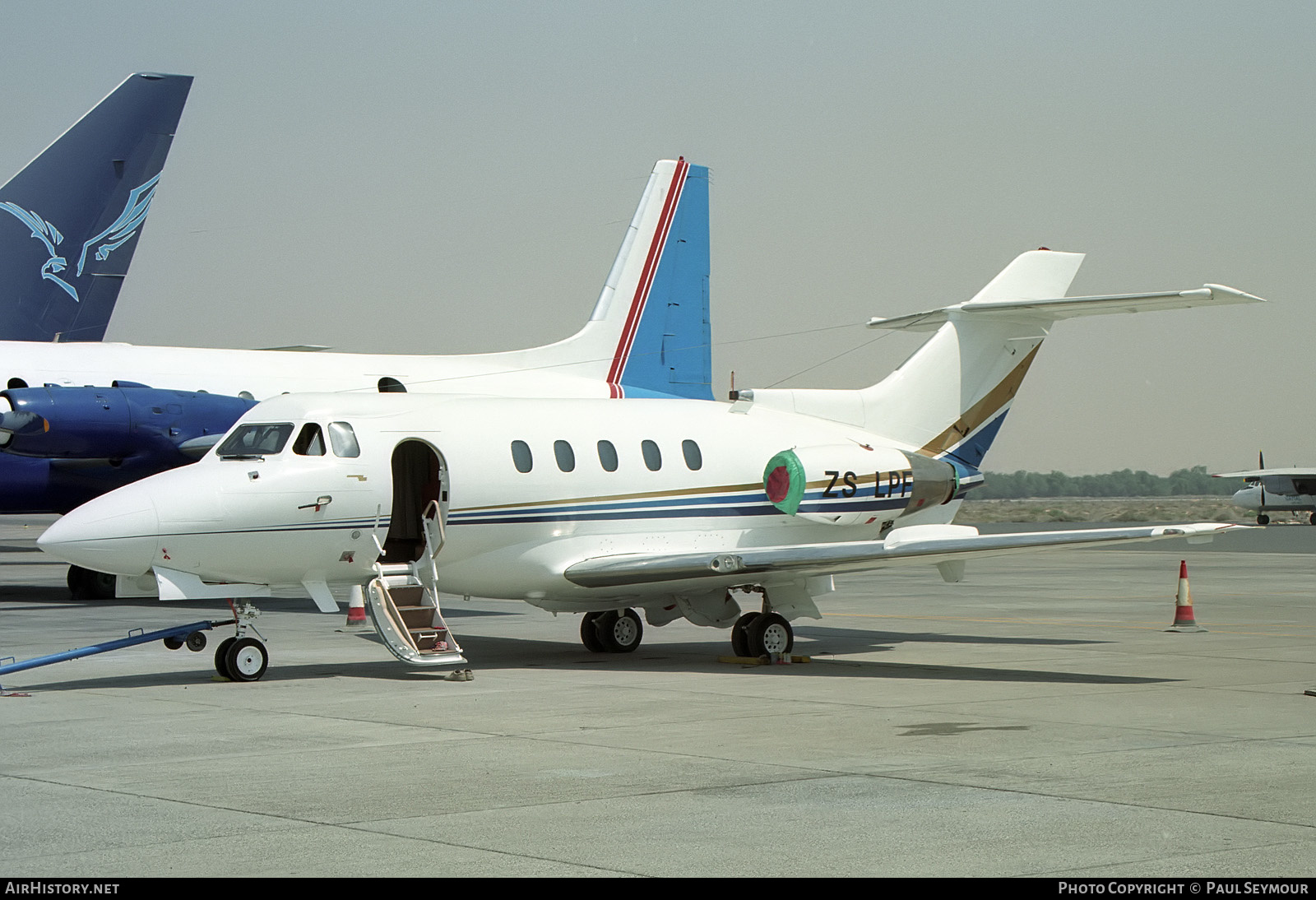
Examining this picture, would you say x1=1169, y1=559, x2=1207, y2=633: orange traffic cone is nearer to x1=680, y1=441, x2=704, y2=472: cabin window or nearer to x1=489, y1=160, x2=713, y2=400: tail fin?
x1=680, y1=441, x2=704, y2=472: cabin window

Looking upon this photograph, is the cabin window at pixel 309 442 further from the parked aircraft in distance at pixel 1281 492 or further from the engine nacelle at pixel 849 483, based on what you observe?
the parked aircraft in distance at pixel 1281 492

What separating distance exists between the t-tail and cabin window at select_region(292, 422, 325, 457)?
592cm

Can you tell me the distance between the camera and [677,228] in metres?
30.2

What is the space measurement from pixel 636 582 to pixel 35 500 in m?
13.0

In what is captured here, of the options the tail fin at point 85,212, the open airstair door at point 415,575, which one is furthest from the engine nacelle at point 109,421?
the open airstair door at point 415,575

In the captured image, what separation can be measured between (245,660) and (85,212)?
17.6 m

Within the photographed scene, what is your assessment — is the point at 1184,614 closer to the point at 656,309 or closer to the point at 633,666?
the point at 633,666

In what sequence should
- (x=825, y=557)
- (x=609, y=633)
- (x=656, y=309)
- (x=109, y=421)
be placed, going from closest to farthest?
(x=825, y=557) < (x=609, y=633) < (x=109, y=421) < (x=656, y=309)

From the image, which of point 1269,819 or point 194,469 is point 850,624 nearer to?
point 194,469

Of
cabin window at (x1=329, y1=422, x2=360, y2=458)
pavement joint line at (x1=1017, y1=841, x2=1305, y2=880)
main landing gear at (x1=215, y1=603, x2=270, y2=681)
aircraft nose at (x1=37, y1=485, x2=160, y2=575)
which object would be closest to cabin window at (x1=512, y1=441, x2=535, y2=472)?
cabin window at (x1=329, y1=422, x2=360, y2=458)

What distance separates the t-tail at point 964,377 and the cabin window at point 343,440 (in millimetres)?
5619

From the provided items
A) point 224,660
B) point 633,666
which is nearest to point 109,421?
point 224,660

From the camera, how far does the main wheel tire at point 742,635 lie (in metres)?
16.2

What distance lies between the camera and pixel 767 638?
53.1ft
